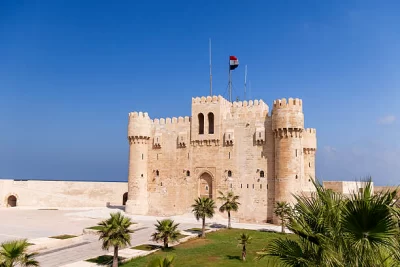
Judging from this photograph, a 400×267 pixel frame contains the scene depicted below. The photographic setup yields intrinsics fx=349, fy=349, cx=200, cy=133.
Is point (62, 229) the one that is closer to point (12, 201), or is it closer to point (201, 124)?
point (201, 124)

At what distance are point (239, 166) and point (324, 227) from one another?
28460mm

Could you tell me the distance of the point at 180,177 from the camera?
124 feet

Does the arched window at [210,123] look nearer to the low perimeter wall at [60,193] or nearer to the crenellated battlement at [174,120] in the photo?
the crenellated battlement at [174,120]

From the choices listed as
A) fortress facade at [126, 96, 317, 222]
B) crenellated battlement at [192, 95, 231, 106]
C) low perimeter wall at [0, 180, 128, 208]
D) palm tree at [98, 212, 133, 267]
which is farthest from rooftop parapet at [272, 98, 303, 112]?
low perimeter wall at [0, 180, 128, 208]

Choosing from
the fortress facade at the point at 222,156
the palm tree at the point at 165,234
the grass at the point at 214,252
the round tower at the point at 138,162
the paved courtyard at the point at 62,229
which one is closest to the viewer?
the grass at the point at 214,252

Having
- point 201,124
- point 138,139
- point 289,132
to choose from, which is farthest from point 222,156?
point 138,139

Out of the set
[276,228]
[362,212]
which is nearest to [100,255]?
[276,228]

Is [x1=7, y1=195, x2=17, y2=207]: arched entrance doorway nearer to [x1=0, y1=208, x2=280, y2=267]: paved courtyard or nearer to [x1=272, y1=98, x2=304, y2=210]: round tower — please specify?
[x1=0, y1=208, x2=280, y2=267]: paved courtyard

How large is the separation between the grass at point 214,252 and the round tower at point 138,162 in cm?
1320

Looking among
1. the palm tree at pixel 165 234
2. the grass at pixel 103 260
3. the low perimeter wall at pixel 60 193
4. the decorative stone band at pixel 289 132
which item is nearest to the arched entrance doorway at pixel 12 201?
the low perimeter wall at pixel 60 193

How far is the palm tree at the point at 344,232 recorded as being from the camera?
5.51 m

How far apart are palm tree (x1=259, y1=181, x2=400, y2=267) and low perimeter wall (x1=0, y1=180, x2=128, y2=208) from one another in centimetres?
4265

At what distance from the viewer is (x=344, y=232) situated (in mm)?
5887

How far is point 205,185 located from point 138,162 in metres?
8.03
